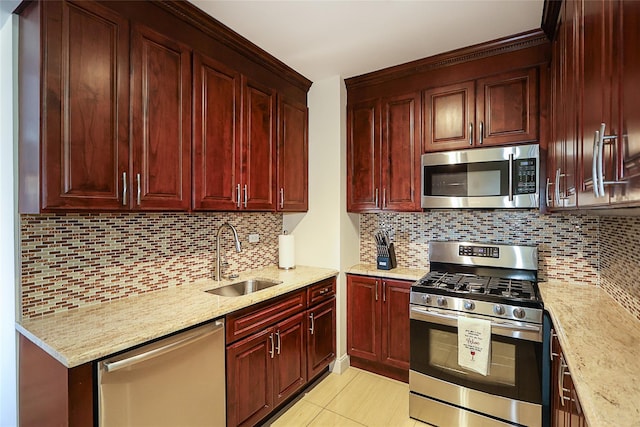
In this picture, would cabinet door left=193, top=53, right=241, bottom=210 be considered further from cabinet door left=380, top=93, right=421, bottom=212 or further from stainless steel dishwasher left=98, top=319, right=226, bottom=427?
cabinet door left=380, top=93, right=421, bottom=212

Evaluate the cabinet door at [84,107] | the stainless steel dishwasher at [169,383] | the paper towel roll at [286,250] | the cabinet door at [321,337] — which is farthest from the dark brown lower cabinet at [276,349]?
the cabinet door at [84,107]

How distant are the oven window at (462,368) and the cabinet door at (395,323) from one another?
0.44 meters

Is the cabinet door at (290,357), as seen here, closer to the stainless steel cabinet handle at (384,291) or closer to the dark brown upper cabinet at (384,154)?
the stainless steel cabinet handle at (384,291)

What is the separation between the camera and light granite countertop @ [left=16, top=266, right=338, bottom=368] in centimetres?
130

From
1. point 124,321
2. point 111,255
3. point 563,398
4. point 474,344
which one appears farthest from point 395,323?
point 111,255

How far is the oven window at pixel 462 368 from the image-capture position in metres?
1.98

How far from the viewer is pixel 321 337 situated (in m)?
2.68

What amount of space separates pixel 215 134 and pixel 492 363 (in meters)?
2.23

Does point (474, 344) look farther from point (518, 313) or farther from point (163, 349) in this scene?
point (163, 349)

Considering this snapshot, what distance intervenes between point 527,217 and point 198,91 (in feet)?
8.24

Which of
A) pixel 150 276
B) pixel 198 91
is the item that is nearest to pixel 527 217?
pixel 198 91

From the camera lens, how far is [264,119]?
99.9 inches

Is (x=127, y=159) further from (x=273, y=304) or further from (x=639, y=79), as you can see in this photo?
(x=639, y=79)

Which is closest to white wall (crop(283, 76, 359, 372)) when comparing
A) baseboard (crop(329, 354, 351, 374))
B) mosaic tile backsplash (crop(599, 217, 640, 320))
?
baseboard (crop(329, 354, 351, 374))
